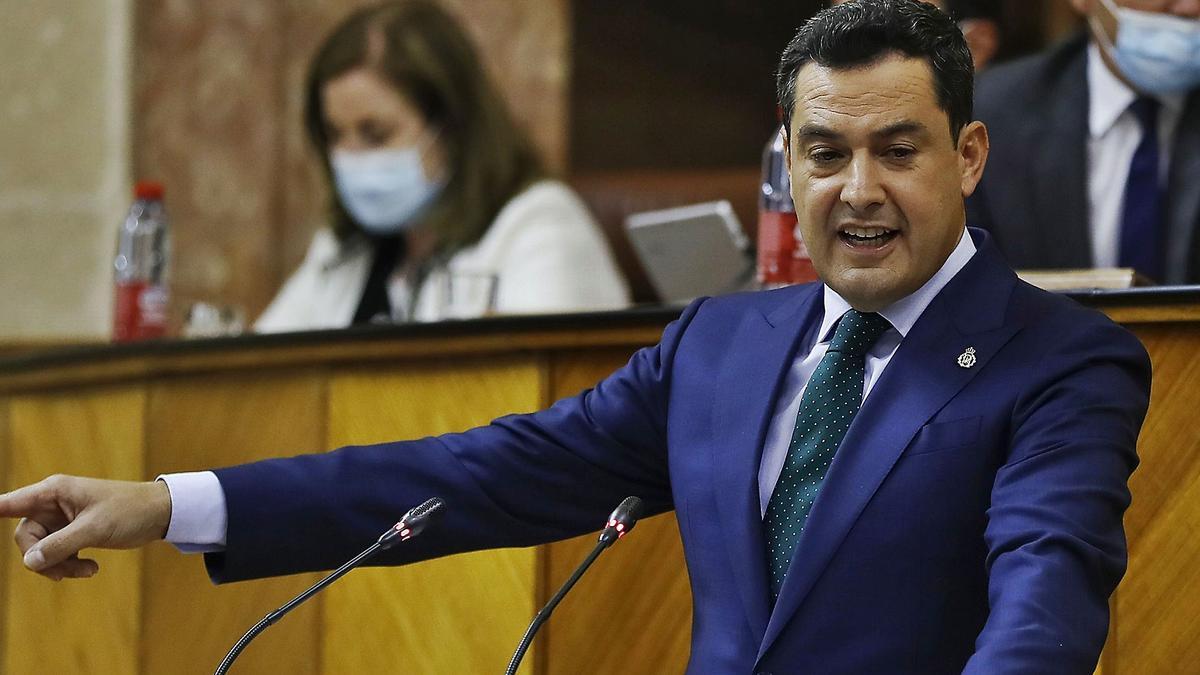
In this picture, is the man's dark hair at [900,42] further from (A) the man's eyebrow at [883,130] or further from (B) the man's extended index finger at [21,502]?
(B) the man's extended index finger at [21,502]

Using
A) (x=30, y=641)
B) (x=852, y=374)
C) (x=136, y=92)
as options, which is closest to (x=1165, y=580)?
(x=852, y=374)

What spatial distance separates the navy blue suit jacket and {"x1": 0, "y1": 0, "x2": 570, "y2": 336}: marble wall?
136 inches

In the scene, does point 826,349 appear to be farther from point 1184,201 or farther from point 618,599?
point 1184,201

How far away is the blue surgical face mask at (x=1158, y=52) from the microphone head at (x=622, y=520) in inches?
66.0

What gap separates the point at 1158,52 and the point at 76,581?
80.6 inches

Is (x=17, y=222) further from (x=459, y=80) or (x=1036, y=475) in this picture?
(x=1036, y=475)

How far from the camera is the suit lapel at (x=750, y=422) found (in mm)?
1812

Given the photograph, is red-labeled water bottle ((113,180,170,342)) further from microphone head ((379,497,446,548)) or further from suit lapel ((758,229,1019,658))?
suit lapel ((758,229,1019,658))

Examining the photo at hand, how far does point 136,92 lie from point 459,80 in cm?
184

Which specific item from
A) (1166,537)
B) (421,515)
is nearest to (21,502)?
(421,515)

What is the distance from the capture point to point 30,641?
329cm

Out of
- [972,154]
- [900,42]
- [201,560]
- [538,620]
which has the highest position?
[900,42]

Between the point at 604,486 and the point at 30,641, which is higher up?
the point at 604,486

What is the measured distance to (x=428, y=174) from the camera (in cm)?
411
